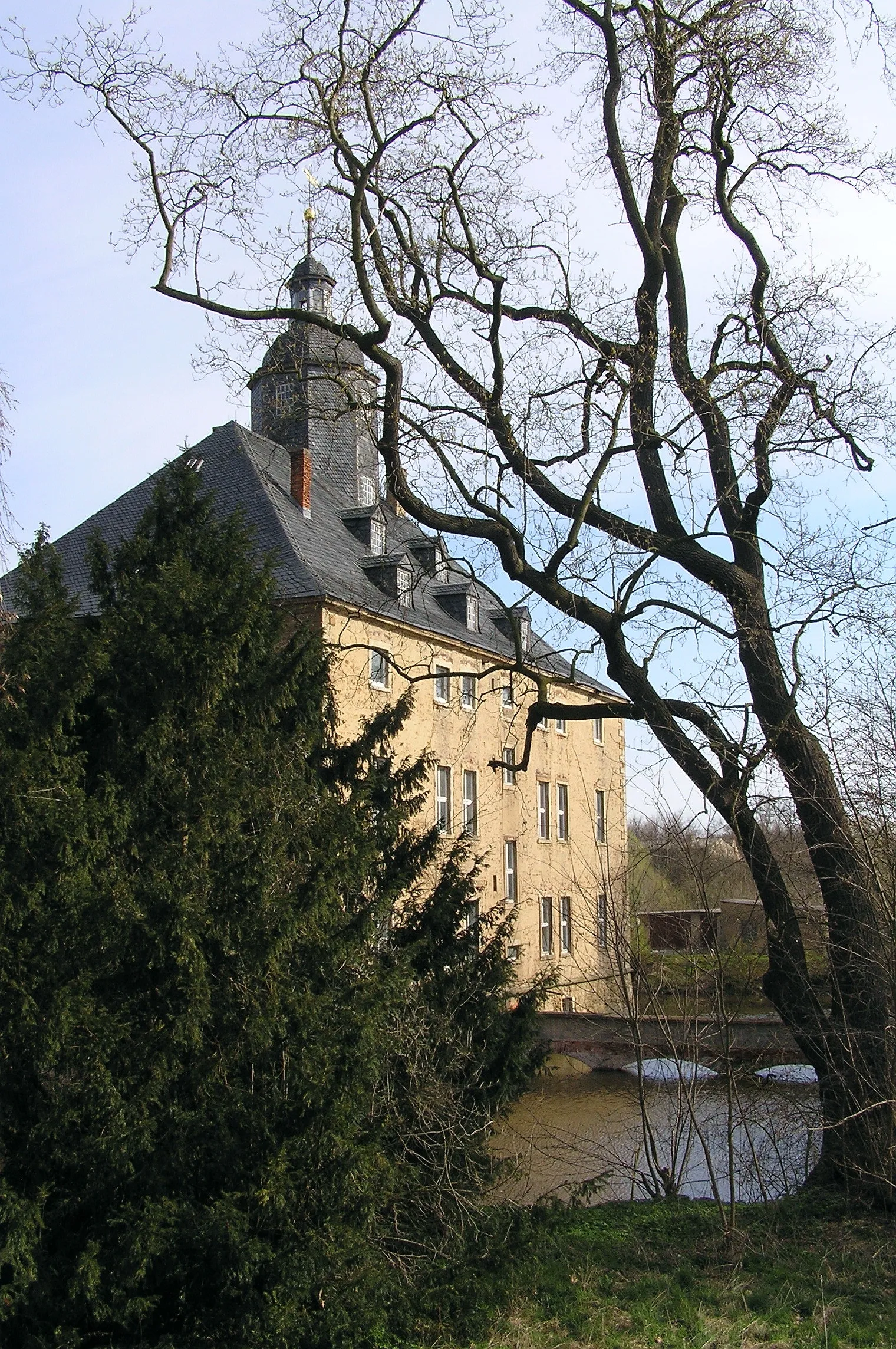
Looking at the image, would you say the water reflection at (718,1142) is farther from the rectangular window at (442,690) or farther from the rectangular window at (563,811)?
the rectangular window at (563,811)

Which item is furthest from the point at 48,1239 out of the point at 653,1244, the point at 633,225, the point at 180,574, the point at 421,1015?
the point at 633,225

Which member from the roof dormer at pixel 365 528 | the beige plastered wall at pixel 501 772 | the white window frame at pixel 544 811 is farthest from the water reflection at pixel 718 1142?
the white window frame at pixel 544 811

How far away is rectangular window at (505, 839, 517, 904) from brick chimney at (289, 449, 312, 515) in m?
9.29

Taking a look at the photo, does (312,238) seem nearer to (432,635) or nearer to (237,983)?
(237,983)

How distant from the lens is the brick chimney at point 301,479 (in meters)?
27.6

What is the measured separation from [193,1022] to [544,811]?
27.4 metres

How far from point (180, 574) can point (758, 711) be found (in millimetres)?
4711

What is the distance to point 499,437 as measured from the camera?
9.88 m

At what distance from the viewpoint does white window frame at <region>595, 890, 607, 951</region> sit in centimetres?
868

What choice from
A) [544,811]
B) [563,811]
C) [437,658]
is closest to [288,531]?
[437,658]

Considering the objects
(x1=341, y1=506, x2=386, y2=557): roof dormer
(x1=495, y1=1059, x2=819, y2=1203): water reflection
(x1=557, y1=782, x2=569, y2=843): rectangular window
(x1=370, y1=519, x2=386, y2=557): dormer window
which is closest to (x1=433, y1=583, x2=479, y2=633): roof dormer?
(x1=370, y1=519, x2=386, y2=557): dormer window

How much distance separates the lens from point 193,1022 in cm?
583

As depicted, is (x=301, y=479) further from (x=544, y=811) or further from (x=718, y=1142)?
(x=718, y=1142)

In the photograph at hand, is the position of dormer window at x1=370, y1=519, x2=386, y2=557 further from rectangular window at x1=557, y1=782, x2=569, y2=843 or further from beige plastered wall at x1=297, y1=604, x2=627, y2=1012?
rectangular window at x1=557, y1=782, x2=569, y2=843
